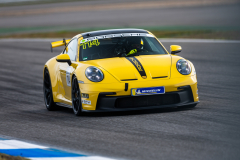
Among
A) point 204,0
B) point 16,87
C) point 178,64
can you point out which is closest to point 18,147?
point 178,64

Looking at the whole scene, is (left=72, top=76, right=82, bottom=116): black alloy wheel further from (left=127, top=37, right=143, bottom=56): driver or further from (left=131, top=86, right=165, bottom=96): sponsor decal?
(left=127, top=37, right=143, bottom=56): driver

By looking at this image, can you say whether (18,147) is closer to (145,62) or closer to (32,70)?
(145,62)

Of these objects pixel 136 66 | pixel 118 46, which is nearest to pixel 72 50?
pixel 118 46

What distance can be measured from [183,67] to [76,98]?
1.63 meters

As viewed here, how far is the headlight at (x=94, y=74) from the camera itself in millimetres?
6687

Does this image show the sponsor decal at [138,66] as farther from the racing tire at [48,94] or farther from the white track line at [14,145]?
the white track line at [14,145]

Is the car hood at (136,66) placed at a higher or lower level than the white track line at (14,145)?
higher

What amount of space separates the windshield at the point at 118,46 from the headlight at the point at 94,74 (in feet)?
2.18

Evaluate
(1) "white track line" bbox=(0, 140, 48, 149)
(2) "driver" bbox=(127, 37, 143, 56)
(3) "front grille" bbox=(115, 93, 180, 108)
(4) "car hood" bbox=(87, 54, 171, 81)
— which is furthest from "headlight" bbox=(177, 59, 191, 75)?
(1) "white track line" bbox=(0, 140, 48, 149)

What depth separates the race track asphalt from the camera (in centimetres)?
448

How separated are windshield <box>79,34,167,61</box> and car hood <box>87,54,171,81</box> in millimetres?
303

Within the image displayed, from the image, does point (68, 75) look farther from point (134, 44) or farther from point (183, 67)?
point (183, 67)

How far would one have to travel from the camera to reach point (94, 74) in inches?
265

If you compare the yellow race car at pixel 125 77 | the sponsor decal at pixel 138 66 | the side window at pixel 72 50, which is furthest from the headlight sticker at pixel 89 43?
the sponsor decal at pixel 138 66
